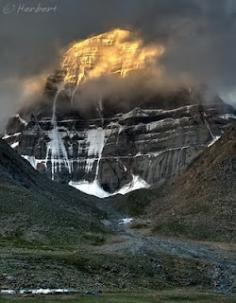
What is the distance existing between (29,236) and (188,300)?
6835cm

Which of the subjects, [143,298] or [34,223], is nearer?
[143,298]

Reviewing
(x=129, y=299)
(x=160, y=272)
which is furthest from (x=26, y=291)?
(x=160, y=272)

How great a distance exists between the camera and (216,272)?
90.2 meters

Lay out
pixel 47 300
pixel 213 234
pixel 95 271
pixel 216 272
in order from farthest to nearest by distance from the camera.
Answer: pixel 213 234
pixel 216 272
pixel 95 271
pixel 47 300

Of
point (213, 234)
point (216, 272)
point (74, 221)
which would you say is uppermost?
point (216, 272)

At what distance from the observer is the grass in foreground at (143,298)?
57275 mm

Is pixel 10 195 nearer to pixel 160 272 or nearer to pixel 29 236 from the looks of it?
pixel 29 236

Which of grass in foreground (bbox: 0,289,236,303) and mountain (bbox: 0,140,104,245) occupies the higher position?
grass in foreground (bbox: 0,289,236,303)

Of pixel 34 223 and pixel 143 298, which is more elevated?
pixel 143 298

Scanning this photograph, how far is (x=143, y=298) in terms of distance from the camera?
61906 millimetres

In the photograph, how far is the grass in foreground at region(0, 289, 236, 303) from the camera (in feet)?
188

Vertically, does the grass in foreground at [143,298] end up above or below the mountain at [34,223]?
above

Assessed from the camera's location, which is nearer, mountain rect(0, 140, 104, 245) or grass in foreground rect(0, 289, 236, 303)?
grass in foreground rect(0, 289, 236, 303)

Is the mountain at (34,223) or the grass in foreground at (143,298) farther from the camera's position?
the mountain at (34,223)
